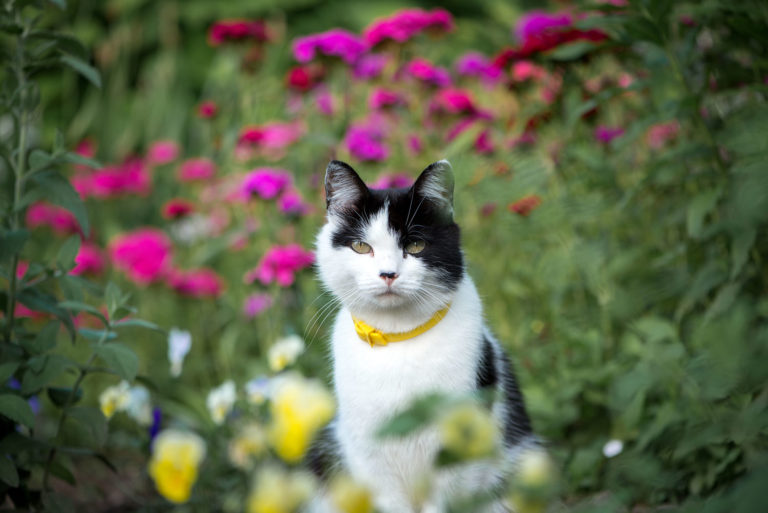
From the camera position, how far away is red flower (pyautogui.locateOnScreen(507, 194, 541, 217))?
2.77 m

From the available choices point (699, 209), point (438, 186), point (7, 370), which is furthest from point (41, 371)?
point (699, 209)

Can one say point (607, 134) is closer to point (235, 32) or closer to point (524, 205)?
point (524, 205)

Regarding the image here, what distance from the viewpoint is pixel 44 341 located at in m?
1.81

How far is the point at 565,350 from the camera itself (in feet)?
9.14

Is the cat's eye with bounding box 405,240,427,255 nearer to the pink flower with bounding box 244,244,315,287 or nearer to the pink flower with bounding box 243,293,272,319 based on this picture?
the pink flower with bounding box 244,244,315,287

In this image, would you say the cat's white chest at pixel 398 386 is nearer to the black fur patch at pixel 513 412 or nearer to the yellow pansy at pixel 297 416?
the black fur patch at pixel 513 412

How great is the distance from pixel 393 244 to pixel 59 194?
898mm

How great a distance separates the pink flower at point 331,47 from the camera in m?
2.80

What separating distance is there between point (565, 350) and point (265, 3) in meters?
5.06

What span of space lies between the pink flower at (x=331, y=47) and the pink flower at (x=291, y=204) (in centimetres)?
56

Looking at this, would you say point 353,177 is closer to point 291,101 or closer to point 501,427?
point 501,427

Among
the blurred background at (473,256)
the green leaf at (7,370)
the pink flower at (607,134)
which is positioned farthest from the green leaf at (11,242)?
the pink flower at (607,134)

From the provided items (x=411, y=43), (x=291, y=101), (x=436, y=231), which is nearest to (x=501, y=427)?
(x=436, y=231)

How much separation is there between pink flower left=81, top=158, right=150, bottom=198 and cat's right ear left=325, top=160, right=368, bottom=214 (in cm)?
256
